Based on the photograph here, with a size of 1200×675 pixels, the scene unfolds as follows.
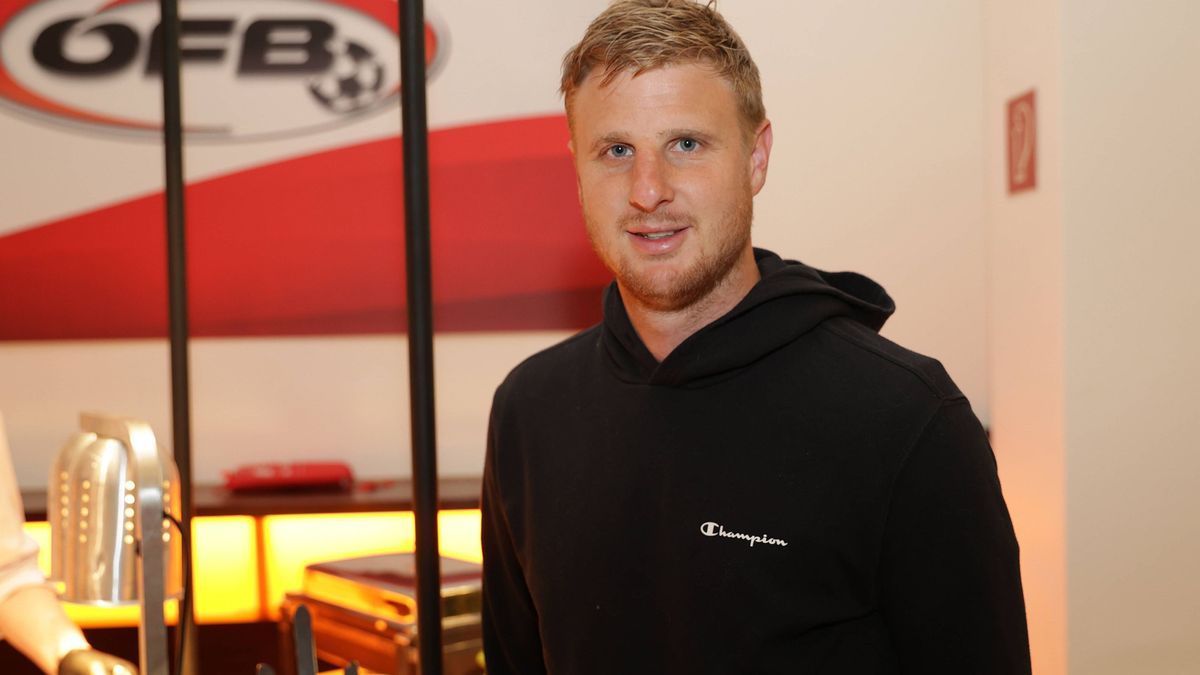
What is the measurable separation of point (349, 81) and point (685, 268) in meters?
2.38

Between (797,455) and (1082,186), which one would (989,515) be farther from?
(1082,186)

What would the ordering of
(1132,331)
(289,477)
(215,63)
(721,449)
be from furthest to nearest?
(215,63), (289,477), (1132,331), (721,449)

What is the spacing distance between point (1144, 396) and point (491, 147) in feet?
6.04

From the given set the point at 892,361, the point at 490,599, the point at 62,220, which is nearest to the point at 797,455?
the point at 892,361

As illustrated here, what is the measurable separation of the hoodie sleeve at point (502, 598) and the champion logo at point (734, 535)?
1.09 ft

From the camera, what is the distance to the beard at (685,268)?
4.50ft

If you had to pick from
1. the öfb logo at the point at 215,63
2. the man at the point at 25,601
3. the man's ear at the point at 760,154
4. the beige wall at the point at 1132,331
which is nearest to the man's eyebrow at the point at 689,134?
the man's ear at the point at 760,154

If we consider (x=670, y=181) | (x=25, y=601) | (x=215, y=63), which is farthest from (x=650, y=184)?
(x=215, y=63)

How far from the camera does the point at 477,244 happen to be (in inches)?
137

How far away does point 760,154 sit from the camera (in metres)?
1.49

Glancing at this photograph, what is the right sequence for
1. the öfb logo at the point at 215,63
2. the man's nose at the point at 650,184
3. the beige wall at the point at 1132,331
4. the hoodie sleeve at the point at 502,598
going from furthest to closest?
the öfb logo at the point at 215,63
the beige wall at the point at 1132,331
the hoodie sleeve at the point at 502,598
the man's nose at the point at 650,184

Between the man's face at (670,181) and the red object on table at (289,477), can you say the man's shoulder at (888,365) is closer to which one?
the man's face at (670,181)

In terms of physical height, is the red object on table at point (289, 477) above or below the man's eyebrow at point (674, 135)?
below

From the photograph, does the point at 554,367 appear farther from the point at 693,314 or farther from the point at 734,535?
the point at 734,535
